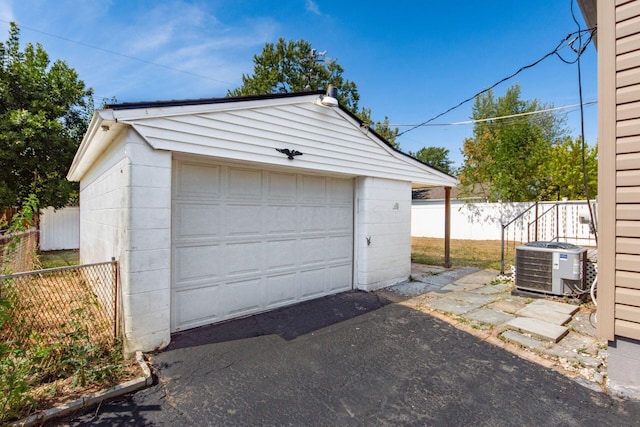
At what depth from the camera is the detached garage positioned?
3250mm

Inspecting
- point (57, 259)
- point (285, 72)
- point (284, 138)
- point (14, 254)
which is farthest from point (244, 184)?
point (285, 72)

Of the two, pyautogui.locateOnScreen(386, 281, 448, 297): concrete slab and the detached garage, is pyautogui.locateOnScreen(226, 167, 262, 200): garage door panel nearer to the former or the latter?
the detached garage

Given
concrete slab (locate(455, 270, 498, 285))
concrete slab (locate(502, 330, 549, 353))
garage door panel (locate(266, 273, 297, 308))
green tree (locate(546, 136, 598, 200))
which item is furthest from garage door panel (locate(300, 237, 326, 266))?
green tree (locate(546, 136, 598, 200))

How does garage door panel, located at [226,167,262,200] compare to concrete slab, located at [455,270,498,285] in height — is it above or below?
above

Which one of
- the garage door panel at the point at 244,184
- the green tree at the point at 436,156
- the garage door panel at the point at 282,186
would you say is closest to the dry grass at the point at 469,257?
the garage door panel at the point at 282,186

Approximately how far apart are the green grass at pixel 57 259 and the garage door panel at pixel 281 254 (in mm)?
6898

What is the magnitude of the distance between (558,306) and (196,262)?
556 centimetres

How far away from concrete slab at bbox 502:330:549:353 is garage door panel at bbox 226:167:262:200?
3.84 meters

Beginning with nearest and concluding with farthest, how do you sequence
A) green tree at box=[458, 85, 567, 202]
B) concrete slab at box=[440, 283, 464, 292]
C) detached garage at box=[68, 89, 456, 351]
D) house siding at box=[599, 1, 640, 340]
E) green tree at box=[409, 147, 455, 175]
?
house siding at box=[599, 1, 640, 340] → detached garage at box=[68, 89, 456, 351] → concrete slab at box=[440, 283, 464, 292] → green tree at box=[458, 85, 567, 202] → green tree at box=[409, 147, 455, 175]

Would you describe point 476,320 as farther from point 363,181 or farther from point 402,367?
point 363,181

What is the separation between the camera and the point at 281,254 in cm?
486

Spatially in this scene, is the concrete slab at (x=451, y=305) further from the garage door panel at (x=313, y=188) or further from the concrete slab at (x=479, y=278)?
the garage door panel at (x=313, y=188)

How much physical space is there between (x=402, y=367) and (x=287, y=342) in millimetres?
1357

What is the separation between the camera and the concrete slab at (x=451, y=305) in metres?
4.77
